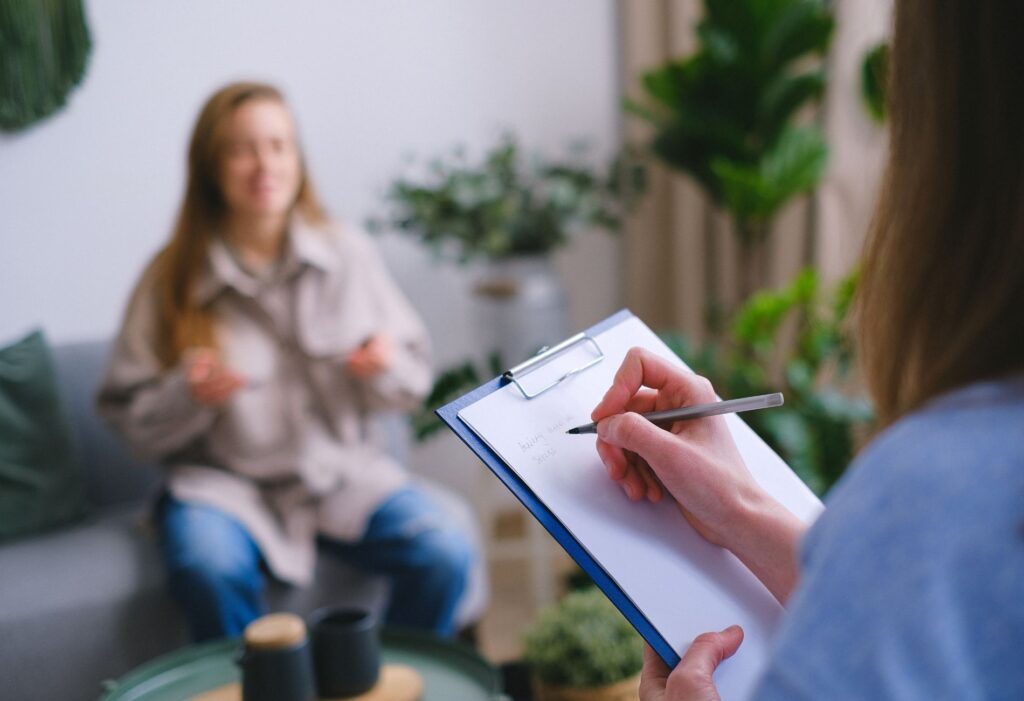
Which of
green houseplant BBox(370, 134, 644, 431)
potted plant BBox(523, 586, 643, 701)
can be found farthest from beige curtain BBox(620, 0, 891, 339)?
potted plant BBox(523, 586, 643, 701)

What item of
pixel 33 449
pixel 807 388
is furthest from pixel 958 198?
pixel 33 449

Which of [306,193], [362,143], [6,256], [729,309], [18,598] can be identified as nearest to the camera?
[18,598]

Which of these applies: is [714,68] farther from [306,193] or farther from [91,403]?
[91,403]

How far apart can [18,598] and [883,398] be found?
1523 mm

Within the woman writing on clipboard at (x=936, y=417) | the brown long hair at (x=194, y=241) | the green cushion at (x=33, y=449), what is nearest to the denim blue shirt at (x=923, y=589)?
the woman writing on clipboard at (x=936, y=417)

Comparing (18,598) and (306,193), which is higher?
(306,193)

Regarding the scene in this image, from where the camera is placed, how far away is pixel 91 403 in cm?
203

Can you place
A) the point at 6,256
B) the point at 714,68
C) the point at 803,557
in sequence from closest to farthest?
the point at 803,557 → the point at 6,256 → the point at 714,68

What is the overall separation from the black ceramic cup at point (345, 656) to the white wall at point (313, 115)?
46.0 inches

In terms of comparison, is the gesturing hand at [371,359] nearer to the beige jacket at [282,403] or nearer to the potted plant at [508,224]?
the beige jacket at [282,403]

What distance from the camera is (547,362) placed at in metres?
0.81

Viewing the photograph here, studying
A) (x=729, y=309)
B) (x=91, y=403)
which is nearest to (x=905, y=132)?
(x=91, y=403)

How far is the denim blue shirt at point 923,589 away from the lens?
0.38 meters

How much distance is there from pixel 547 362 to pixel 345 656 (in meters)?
0.56
